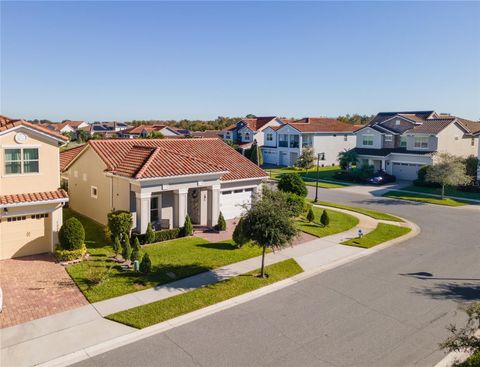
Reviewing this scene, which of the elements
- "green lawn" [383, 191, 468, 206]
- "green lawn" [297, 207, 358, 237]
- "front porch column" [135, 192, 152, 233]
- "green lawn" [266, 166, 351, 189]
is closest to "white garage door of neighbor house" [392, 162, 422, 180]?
"green lawn" [266, 166, 351, 189]

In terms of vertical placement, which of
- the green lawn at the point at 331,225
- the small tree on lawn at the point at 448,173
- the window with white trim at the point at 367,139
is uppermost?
the window with white trim at the point at 367,139

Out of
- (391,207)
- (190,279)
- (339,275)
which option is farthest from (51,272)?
(391,207)

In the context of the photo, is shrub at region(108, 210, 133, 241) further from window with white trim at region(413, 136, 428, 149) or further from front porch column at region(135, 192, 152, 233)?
window with white trim at region(413, 136, 428, 149)

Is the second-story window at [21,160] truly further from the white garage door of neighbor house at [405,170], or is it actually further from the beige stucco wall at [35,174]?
the white garage door of neighbor house at [405,170]

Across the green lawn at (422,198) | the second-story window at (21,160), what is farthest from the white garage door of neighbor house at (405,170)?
the second-story window at (21,160)

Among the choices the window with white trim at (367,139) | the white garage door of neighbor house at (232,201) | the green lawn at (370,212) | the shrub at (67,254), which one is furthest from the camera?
the window with white trim at (367,139)

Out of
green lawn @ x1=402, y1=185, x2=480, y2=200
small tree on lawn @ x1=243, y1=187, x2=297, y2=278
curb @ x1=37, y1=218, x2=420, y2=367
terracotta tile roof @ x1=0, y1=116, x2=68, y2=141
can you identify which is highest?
terracotta tile roof @ x1=0, y1=116, x2=68, y2=141

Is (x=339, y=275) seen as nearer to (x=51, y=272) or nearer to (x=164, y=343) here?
(x=164, y=343)

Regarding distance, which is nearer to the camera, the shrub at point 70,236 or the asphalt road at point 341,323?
the asphalt road at point 341,323
